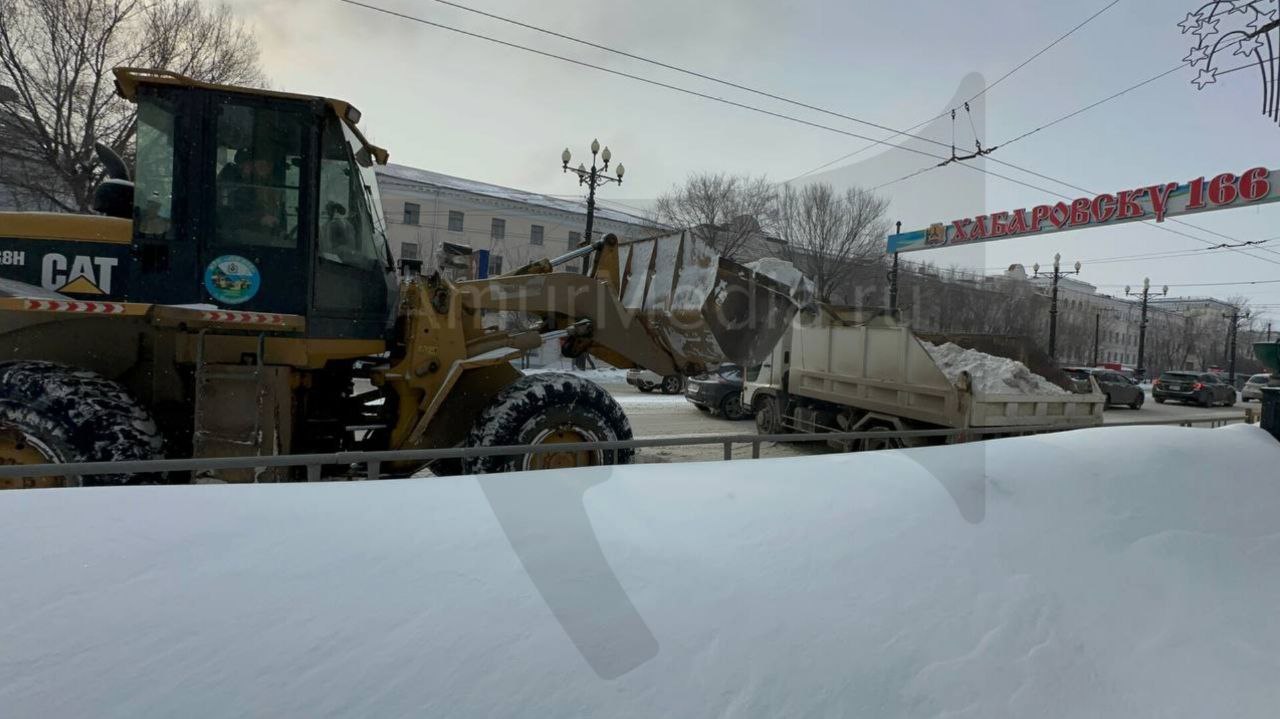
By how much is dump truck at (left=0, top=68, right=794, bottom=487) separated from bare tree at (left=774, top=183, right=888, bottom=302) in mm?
25456

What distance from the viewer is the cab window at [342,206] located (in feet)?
15.3

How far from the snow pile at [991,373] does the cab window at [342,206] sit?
6823 mm

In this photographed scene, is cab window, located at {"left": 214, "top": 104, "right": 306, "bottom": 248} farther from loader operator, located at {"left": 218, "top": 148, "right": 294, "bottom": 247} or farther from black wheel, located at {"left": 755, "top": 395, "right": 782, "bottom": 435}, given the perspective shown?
black wheel, located at {"left": 755, "top": 395, "right": 782, "bottom": 435}

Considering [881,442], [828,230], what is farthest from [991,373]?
[828,230]

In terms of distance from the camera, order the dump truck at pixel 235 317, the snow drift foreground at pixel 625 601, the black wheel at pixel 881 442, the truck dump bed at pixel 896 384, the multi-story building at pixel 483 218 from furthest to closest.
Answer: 1. the multi-story building at pixel 483 218
2. the black wheel at pixel 881 442
3. the truck dump bed at pixel 896 384
4. the dump truck at pixel 235 317
5. the snow drift foreground at pixel 625 601

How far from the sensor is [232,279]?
Answer: 4434 millimetres

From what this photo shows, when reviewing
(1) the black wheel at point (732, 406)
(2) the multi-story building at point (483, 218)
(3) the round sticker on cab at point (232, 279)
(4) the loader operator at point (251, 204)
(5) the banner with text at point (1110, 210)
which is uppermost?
(2) the multi-story building at point (483, 218)

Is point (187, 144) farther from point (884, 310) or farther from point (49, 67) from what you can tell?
point (49, 67)

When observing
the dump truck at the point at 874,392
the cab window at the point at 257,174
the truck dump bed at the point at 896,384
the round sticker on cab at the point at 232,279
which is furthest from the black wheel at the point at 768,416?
the round sticker on cab at the point at 232,279

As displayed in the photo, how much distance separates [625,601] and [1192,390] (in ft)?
105

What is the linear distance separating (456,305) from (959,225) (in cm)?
1914

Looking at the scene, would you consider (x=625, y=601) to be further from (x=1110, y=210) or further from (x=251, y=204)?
(x=1110, y=210)

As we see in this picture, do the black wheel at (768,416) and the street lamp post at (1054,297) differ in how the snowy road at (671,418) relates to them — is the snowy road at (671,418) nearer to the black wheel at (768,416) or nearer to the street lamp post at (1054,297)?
the black wheel at (768,416)

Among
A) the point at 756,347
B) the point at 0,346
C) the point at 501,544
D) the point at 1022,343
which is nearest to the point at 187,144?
the point at 0,346
